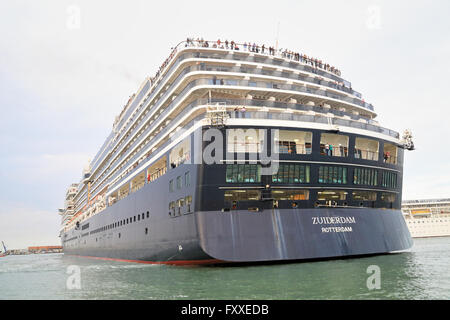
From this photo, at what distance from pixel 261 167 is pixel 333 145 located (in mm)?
6206

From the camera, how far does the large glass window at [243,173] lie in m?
22.7

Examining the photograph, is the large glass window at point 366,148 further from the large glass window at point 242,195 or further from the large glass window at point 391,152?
the large glass window at point 242,195

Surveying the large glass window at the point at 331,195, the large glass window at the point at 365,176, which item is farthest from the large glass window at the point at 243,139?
the large glass window at the point at 365,176

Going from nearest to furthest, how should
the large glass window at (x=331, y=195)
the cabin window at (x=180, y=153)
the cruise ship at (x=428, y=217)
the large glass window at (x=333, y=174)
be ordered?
1. the large glass window at (x=333, y=174)
2. the large glass window at (x=331, y=195)
3. the cabin window at (x=180, y=153)
4. the cruise ship at (x=428, y=217)

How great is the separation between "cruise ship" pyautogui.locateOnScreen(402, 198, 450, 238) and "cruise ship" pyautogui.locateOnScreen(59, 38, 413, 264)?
8344cm

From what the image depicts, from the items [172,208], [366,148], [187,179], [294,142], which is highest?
[294,142]

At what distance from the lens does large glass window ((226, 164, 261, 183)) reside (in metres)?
22.7

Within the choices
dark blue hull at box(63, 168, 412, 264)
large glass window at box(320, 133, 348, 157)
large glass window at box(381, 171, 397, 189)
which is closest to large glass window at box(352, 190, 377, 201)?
dark blue hull at box(63, 168, 412, 264)

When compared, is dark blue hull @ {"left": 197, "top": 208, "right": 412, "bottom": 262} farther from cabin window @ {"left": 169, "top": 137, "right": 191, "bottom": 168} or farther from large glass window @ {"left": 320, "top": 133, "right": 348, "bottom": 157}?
cabin window @ {"left": 169, "top": 137, "right": 191, "bottom": 168}

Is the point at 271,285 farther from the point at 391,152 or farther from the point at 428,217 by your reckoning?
the point at 428,217

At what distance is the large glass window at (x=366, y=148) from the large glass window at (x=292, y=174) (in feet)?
16.3

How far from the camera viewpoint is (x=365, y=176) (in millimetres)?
26203

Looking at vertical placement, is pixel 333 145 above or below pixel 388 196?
above

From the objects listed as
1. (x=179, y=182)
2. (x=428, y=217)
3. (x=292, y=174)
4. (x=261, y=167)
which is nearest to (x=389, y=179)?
(x=292, y=174)
